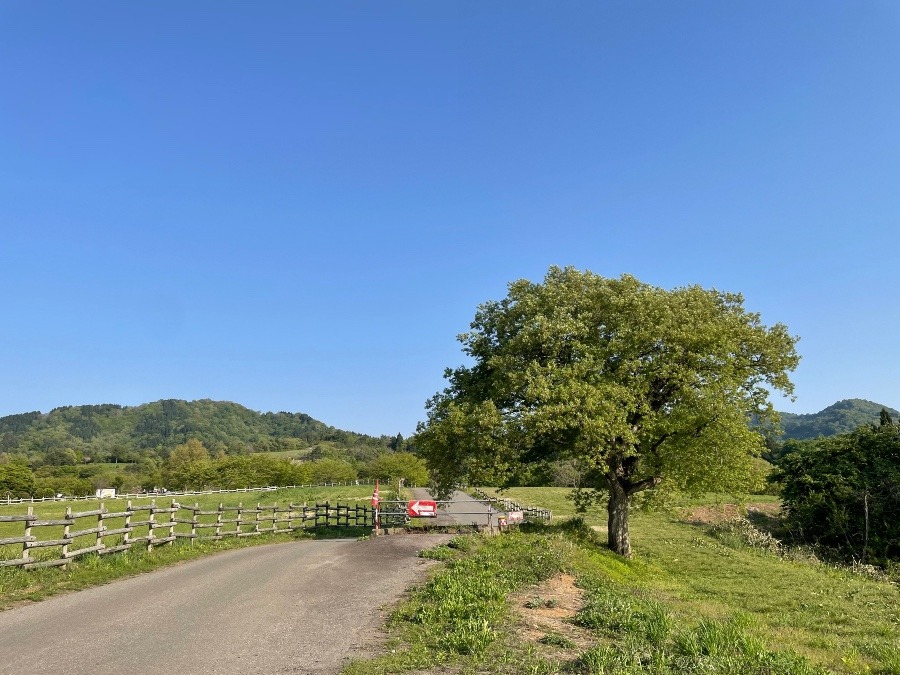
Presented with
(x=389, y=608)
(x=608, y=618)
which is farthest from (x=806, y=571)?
(x=389, y=608)

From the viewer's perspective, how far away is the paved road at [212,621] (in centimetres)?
838

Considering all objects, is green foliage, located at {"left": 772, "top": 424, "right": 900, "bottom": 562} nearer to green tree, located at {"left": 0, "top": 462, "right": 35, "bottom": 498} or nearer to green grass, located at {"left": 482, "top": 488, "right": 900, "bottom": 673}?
green grass, located at {"left": 482, "top": 488, "right": 900, "bottom": 673}

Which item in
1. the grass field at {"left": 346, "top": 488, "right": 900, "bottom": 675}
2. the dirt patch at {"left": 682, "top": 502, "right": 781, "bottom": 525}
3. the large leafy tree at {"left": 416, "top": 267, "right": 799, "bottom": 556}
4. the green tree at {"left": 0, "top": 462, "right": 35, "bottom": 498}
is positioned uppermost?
the large leafy tree at {"left": 416, "top": 267, "right": 799, "bottom": 556}

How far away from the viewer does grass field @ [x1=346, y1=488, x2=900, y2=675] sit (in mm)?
8273

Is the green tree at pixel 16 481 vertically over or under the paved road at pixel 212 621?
under

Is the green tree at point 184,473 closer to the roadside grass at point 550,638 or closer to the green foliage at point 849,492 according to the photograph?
the green foliage at point 849,492

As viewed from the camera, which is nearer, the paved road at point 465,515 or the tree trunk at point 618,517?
the tree trunk at point 618,517

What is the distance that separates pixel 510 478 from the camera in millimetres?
23438

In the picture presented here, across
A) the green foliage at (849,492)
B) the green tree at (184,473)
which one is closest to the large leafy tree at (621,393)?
the green foliage at (849,492)

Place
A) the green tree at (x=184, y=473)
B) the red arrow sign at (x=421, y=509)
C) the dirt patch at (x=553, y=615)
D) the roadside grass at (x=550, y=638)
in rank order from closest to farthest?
the roadside grass at (x=550, y=638), the dirt patch at (x=553, y=615), the red arrow sign at (x=421, y=509), the green tree at (x=184, y=473)

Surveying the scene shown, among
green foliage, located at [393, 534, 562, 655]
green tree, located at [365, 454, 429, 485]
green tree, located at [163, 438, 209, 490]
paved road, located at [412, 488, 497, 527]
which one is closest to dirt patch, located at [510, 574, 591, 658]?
green foliage, located at [393, 534, 562, 655]

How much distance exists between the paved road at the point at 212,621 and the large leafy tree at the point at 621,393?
23.1 feet

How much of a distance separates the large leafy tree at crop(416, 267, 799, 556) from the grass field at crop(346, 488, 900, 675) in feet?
11.2

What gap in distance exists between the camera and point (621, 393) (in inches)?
861
